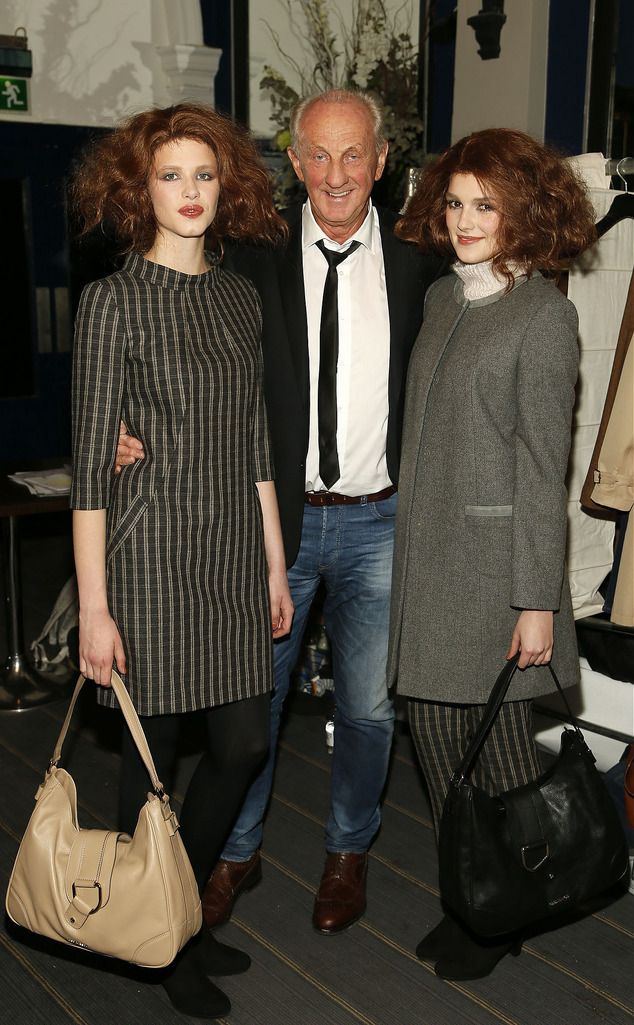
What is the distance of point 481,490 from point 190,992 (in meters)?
1.27

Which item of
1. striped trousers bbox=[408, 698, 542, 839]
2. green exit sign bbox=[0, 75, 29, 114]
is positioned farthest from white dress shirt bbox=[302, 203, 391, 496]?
green exit sign bbox=[0, 75, 29, 114]

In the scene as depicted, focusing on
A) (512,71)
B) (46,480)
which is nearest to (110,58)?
(512,71)

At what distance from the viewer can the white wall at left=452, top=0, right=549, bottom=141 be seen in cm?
450

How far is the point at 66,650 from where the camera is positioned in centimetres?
461

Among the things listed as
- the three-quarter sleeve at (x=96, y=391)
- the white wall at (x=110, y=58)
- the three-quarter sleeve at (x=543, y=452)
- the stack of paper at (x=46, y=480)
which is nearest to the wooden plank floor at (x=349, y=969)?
the three-quarter sleeve at (x=543, y=452)

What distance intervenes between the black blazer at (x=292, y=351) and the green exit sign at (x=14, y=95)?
189 inches

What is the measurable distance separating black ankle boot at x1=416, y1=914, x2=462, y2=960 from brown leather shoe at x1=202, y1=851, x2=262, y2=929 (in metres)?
0.48

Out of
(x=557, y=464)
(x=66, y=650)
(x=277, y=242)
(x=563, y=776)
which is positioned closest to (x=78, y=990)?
(x=563, y=776)

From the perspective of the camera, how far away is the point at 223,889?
272cm

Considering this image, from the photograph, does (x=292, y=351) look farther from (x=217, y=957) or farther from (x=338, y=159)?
(x=217, y=957)

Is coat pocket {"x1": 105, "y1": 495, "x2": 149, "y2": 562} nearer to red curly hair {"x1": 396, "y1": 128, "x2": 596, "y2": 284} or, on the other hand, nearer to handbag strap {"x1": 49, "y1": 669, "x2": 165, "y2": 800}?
handbag strap {"x1": 49, "y1": 669, "x2": 165, "y2": 800}

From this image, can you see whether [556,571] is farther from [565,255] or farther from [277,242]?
[277,242]

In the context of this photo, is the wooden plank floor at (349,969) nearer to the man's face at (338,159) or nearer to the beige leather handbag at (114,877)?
the beige leather handbag at (114,877)

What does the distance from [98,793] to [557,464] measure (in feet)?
6.62
